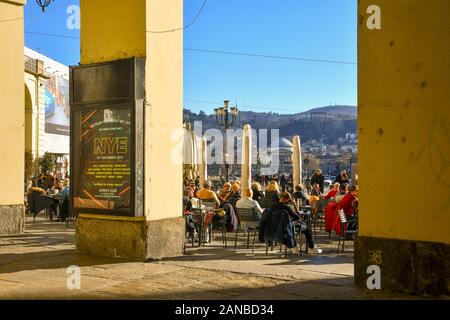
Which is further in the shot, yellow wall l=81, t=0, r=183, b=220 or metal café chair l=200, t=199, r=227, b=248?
metal café chair l=200, t=199, r=227, b=248

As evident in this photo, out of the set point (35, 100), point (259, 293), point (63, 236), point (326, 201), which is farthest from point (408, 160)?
point (35, 100)

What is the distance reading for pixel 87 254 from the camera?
7965mm

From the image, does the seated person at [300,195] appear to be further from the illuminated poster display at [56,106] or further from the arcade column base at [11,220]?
the illuminated poster display at [56,106]

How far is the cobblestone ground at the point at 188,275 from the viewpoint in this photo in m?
5.43

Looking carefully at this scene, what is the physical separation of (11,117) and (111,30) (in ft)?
13.2

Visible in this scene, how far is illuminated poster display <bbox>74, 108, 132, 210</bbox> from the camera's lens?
749cm

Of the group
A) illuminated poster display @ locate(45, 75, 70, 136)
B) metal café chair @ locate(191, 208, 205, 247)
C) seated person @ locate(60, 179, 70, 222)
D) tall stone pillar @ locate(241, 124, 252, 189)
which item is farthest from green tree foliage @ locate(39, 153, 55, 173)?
metal café chair @ locate(191, 208, 205, 247)

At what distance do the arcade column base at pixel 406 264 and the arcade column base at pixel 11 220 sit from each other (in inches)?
290

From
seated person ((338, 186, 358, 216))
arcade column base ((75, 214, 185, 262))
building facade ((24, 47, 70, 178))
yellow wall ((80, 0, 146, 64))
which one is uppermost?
building facade ((24, 47, 70, 178))

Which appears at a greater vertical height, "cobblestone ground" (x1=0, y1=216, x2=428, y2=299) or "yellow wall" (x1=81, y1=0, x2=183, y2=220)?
"yellow wall" (x1=81, y1=0, x2=183, y2=220)

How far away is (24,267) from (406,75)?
5.22 m

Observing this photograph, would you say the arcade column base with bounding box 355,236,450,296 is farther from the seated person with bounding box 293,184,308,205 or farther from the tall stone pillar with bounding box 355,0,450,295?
the seated person with bounding box 293,184,308,205

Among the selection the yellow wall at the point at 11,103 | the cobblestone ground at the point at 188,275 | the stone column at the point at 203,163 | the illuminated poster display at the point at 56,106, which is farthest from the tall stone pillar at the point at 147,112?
the illuminated poster display at the point at 56,106
